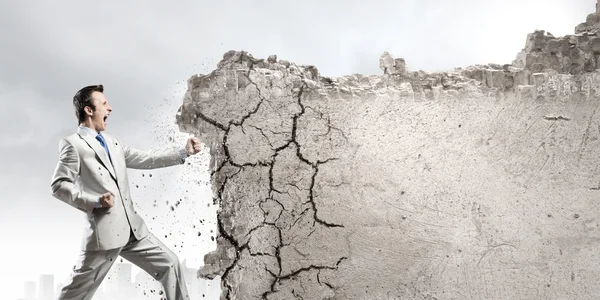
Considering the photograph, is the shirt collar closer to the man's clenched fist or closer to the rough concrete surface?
the man's clenched fist

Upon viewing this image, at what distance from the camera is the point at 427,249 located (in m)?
3.28

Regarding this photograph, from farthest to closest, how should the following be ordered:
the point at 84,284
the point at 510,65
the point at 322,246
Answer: the point at 510,65 < the point at 322,246 < the point at 84,284

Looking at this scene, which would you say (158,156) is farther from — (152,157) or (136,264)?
(136,264)

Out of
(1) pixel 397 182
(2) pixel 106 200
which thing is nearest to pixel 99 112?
(2) pixel 106 200

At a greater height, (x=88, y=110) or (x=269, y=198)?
(x=88, y=110)

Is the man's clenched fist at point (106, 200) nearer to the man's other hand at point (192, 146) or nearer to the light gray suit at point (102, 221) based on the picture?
the light gray suit at point (102, 221)

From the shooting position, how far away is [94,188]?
112 inches

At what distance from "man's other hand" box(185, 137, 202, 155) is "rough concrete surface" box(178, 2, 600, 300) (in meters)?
0.21

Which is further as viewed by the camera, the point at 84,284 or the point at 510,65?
the point at 510,65

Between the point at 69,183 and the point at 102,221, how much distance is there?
20 centimetres

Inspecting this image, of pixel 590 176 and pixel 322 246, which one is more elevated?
pixel 590 176

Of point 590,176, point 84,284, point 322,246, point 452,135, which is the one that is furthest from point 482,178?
point 84,284

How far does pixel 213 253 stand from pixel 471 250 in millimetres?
1207

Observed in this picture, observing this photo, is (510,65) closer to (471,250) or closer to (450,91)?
(450,91)
